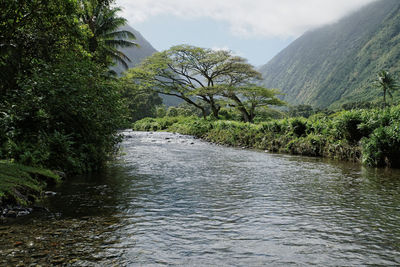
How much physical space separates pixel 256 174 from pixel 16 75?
24.3 ft

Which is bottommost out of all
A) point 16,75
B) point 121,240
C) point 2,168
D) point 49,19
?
point 121,240

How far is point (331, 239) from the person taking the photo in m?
4.06

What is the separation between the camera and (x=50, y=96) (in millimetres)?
7941

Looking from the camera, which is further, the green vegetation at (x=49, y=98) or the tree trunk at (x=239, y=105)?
the tree trunk at (x=239, y=105)

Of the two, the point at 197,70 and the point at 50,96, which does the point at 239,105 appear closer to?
the point at 197,70

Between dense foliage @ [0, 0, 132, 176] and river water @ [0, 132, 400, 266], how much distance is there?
1.17 metres

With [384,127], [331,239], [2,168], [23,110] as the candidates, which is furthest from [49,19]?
[384,127]

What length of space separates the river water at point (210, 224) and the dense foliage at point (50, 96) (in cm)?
117

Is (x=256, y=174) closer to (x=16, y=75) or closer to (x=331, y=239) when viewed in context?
(x=331, y=239)

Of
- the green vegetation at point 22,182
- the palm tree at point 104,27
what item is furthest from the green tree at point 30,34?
the palm tree at point 104,27

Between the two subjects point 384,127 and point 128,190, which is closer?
point 128,190

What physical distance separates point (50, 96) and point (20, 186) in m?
3.13

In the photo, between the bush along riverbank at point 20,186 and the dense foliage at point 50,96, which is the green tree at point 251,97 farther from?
the bush along riverbank at point 20,186

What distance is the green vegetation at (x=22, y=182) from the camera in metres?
5.17
